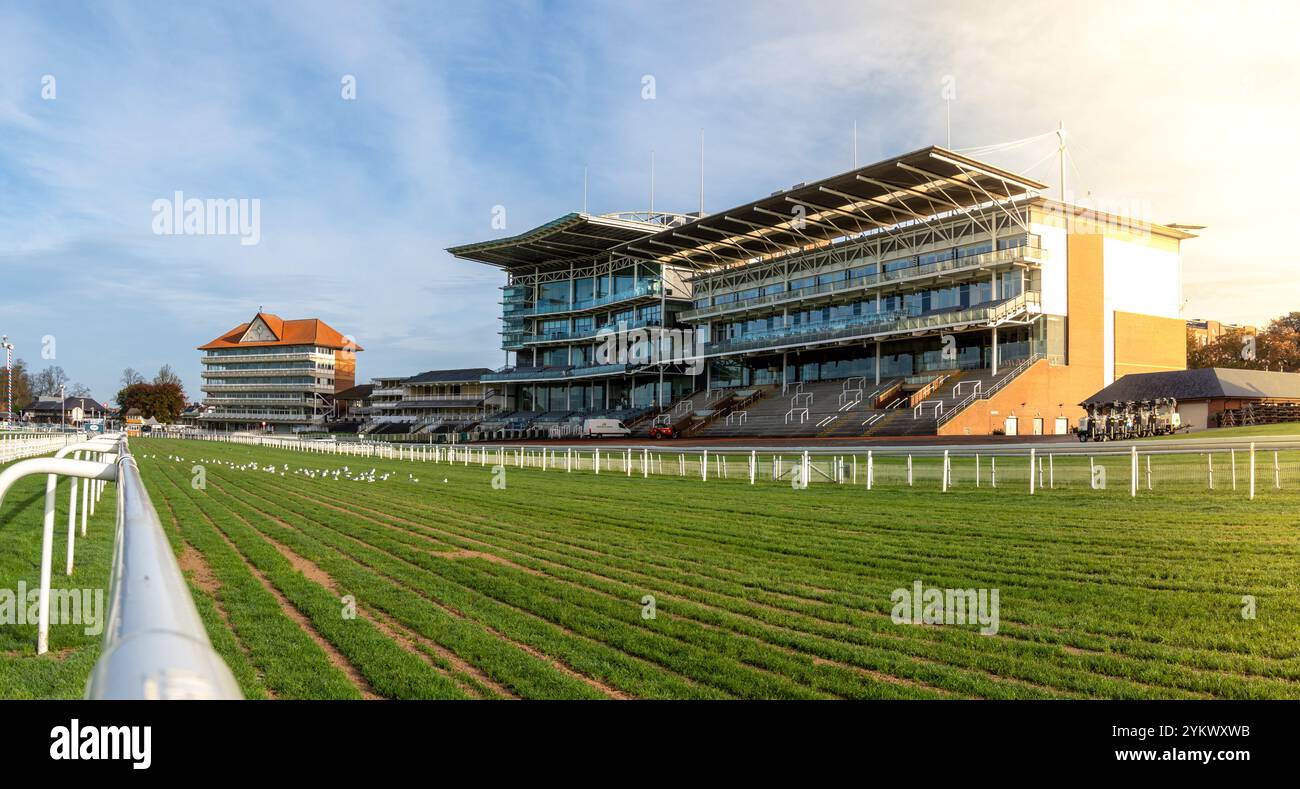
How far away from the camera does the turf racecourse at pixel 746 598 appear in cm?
567

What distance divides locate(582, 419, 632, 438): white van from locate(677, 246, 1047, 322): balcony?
12.8 meters

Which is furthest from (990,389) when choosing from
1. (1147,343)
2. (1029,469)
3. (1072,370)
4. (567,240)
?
(567,240)

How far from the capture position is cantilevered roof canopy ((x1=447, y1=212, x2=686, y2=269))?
260ft

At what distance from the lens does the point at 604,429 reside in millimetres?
70438

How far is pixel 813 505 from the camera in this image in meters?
17.7

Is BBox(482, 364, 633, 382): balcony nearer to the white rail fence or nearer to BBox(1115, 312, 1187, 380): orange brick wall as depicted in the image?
BBox(1115, 312, 1187, 380): orange brick wall

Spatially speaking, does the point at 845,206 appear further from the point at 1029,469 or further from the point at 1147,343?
the point at 1029,469

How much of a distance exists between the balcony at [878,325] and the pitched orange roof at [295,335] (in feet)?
285

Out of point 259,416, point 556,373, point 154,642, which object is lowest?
point 154,642

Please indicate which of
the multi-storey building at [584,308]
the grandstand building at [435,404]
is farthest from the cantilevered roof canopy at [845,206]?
the grandstand building at [435,404]

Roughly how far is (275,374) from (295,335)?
703cm
